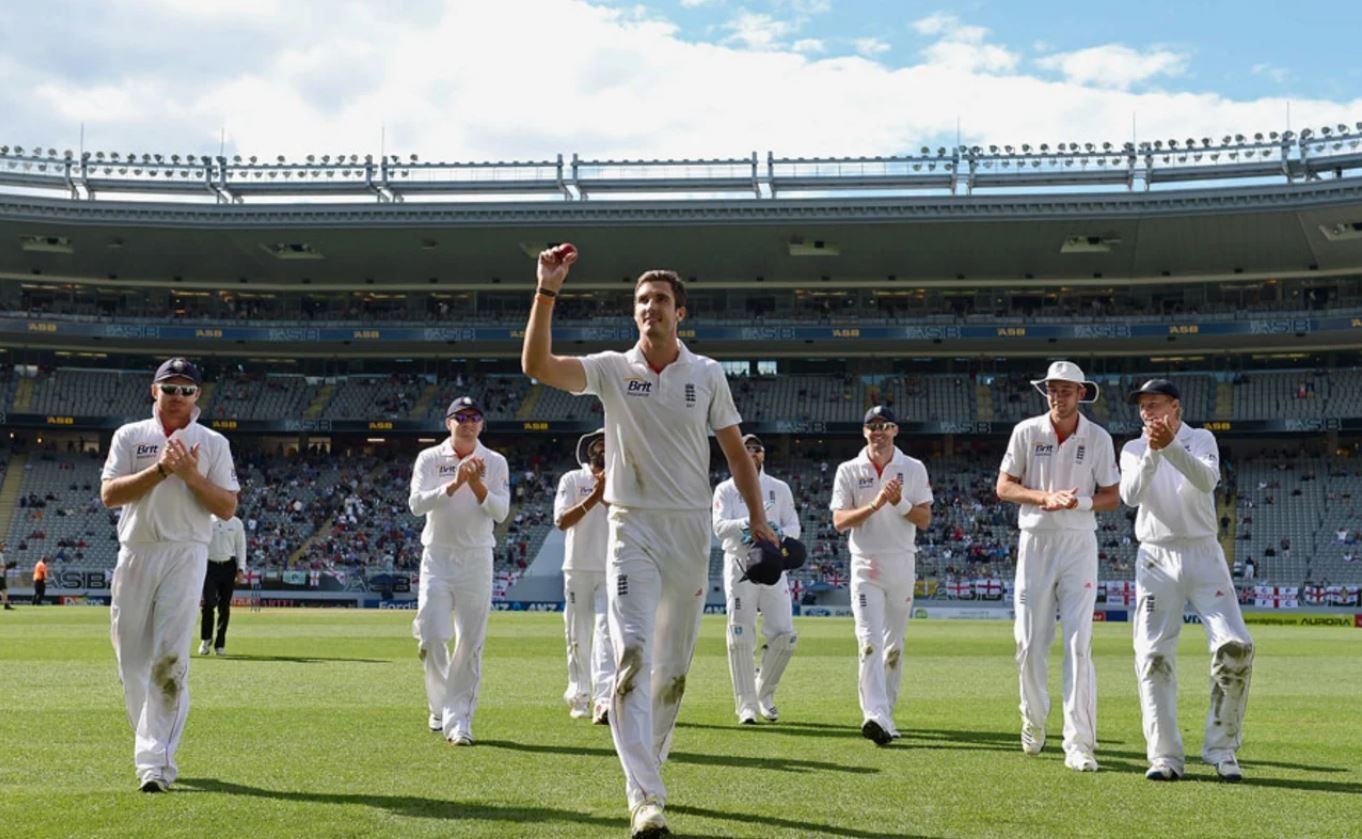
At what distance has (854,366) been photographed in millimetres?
66375

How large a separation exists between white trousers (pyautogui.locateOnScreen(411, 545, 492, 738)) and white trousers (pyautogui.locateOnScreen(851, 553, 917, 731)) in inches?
121

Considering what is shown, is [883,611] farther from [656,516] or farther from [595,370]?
[595,370]

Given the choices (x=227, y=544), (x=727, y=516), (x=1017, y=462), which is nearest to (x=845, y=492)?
(x=727, y=516)

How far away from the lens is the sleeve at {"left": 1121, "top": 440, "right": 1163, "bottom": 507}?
934 centimetres

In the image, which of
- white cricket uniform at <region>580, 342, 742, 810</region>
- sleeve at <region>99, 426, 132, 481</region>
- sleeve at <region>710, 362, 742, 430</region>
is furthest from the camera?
sleeve at <region>99, 426, 132, 481</region>

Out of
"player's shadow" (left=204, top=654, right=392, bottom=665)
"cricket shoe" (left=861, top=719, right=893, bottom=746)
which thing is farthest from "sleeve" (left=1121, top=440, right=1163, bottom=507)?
"player's shadow" (left=204, top=654, right=392, bottom=665)

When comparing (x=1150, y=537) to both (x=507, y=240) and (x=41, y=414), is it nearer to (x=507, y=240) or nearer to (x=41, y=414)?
(x=507, y=240)

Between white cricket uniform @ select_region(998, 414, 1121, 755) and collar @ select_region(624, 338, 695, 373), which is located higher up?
collar @ select_region(624, 338, 695, 373)

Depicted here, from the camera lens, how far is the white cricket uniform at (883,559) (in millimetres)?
11680

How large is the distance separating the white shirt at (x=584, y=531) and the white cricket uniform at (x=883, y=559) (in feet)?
8.74

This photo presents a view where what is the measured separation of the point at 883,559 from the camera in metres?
11.9

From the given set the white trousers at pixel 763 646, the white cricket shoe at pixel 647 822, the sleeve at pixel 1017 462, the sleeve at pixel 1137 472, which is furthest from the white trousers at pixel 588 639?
the white cricket shoe at pixel 647 822

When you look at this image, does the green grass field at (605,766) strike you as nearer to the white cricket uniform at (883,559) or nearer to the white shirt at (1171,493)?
the white cricket uniform at (883,559)

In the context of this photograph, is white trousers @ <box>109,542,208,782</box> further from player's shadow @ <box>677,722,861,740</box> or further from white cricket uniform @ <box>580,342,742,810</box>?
player's shadow @ <box>677,722,861,740</box>
